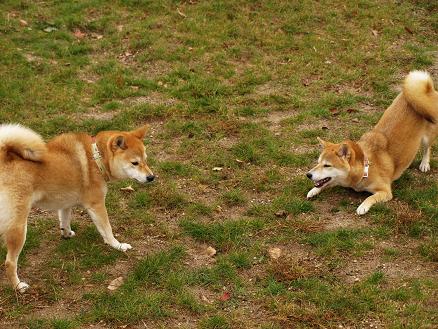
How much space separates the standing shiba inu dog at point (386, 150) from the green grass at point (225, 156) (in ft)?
0.67

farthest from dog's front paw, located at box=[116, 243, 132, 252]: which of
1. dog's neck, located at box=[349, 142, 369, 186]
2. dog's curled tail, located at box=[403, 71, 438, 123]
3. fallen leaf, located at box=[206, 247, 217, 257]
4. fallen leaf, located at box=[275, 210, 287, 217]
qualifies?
dog's curled tail, located at box=[403, 71, 438, 123]

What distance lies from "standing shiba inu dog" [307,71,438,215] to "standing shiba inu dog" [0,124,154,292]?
2236 mm

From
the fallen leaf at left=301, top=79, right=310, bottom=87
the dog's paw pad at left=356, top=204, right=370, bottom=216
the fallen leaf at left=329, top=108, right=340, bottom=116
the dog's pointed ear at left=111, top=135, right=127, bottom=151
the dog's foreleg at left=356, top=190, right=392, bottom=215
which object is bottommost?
the dog's paw pad at left=356, top=204, right=370, bottom=216

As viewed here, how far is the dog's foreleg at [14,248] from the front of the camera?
497 centimetres

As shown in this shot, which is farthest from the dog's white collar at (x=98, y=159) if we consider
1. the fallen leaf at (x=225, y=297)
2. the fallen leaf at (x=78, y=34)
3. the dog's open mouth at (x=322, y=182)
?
the fallen leaf at (x=78, y=34)

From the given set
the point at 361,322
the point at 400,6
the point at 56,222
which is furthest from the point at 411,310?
the point at 400,6

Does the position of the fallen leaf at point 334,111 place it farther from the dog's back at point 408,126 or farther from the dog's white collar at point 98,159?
the dog's white collar at point 98,159

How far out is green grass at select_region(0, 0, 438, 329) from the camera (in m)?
5.18

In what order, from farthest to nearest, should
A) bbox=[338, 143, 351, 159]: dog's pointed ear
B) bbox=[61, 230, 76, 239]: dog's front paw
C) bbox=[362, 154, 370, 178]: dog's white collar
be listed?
1. bbox=[362, 154, 370, 178]: dog's white collar
2. bbox=[338, 143, 351, 159]: dog's pointed ear
3. bbox=[61, 230, 76, 239]: dog's front paw

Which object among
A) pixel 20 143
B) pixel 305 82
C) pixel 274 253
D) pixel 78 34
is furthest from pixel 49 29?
pixel 274 253

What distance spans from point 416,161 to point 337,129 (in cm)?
125

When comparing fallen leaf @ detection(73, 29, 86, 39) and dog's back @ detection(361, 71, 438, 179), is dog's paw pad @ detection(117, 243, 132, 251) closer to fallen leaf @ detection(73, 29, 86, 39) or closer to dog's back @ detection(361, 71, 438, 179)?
dog's back @ detection(361, 71, 438, 179)

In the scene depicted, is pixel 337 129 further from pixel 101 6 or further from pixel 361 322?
pixel 101 6

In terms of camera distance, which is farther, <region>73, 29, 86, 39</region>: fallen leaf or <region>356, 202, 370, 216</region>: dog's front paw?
<region>73, 29, 86, 39</region>: fallen leaf
